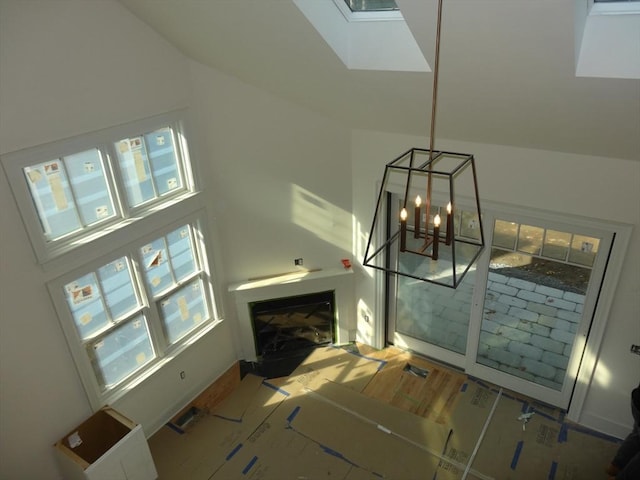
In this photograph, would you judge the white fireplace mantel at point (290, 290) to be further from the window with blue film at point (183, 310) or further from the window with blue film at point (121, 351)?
the window with blue film at point (121, 351)

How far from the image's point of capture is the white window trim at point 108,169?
3298 millimetres

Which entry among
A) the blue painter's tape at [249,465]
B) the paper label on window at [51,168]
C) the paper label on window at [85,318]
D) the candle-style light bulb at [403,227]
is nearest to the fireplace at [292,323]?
the blue painter's tape at [249,465]

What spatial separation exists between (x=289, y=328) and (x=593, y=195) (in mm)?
3419

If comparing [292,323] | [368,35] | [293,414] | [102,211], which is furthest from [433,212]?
[102,211]

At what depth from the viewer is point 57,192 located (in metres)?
3.66

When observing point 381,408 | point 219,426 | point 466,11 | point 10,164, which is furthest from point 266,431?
point 466,11

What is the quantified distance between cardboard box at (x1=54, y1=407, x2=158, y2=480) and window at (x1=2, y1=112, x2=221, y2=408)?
22 centimetres

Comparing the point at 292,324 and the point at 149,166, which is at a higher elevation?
the point at 149,166

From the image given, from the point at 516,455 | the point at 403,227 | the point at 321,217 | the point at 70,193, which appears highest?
the point at 403,227

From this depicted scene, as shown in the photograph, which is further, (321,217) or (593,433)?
(321,217)

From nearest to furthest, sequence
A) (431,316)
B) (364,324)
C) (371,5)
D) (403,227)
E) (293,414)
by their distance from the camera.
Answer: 1. (403,227)
2. (371,5)
3. (293,414)
4. (431,316)
5. (364,324)

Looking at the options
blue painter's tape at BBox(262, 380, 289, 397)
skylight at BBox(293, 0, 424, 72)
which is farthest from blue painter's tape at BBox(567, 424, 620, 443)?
skylight at BBox(293, 0, 424, 72)

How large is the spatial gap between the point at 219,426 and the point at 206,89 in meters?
3.29

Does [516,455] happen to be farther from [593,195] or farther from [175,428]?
[175,428]
